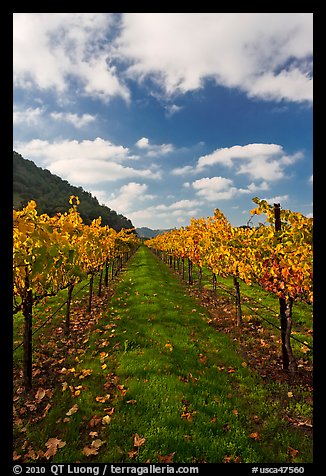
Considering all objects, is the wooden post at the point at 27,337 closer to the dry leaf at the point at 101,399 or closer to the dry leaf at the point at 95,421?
the dry leaf at the point at 101,399

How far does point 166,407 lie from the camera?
17.7 feet

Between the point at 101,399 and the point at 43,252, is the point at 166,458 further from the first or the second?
the point at 43,252

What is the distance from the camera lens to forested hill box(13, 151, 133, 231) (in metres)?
113

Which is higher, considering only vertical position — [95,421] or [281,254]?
[281,254]

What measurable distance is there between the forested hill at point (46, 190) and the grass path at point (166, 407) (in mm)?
100220

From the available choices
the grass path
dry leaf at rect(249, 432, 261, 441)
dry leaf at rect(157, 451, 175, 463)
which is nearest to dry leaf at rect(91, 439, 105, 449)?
the grass path

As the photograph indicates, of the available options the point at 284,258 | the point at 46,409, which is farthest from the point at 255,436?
the point at 46,409

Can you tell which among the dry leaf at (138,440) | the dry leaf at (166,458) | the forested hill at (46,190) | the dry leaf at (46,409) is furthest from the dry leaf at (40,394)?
the forested hill at (46,190)

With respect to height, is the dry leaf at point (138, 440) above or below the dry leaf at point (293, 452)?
above

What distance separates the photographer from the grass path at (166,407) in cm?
437

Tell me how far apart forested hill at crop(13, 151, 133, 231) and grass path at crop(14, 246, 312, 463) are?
3946 inches

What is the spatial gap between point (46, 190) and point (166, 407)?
467ft
